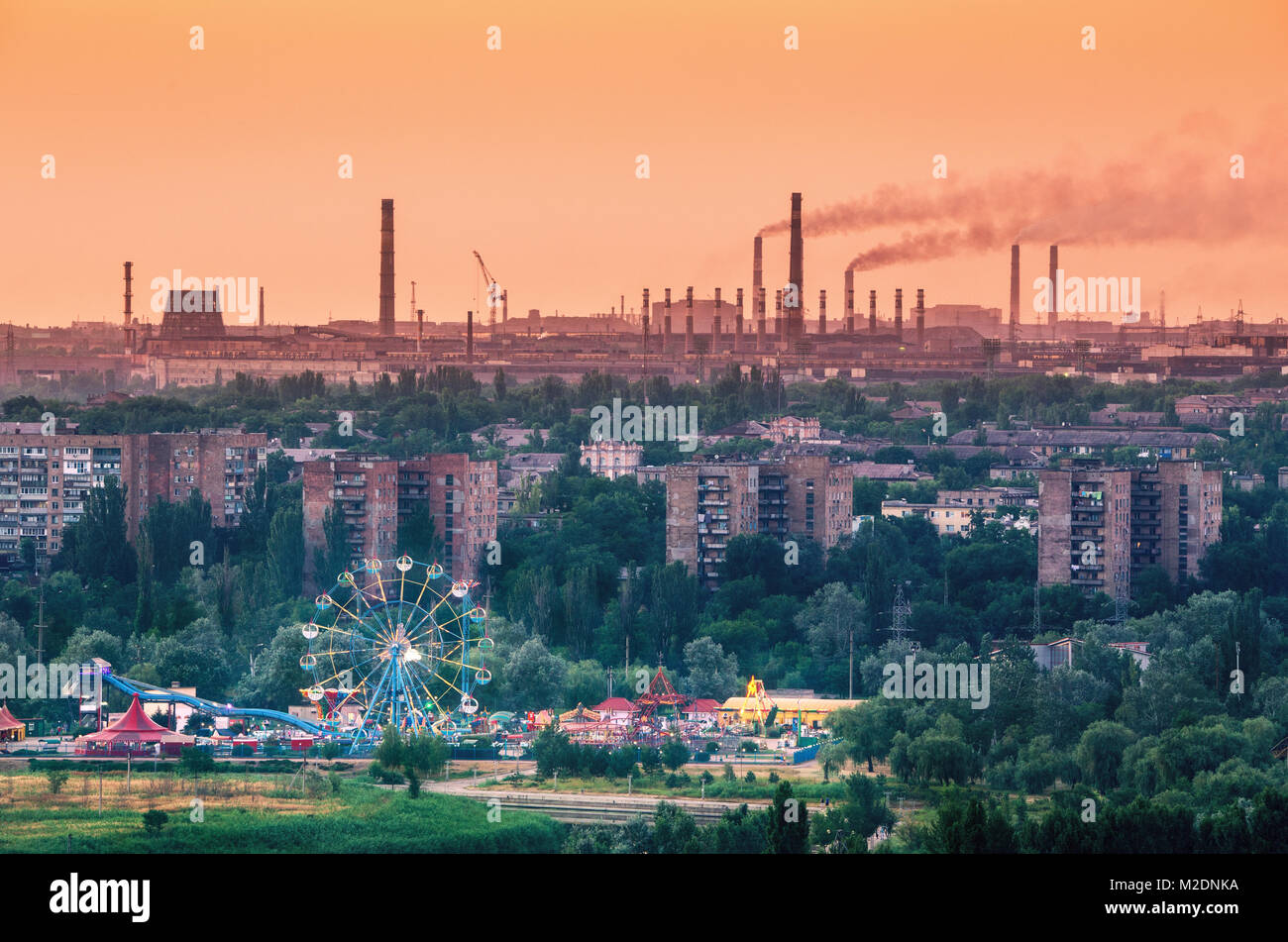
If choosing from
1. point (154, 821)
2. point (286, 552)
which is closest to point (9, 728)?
point (154, 821)

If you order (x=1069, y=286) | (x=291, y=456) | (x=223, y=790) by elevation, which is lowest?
(x=223, y=790)

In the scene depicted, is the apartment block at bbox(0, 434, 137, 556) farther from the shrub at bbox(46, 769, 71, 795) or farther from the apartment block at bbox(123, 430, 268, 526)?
the shrub at bbox(46, 769, 71, 795)

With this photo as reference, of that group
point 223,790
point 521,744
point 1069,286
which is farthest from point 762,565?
point 1069,286

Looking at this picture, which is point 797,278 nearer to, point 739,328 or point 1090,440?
point 739,328

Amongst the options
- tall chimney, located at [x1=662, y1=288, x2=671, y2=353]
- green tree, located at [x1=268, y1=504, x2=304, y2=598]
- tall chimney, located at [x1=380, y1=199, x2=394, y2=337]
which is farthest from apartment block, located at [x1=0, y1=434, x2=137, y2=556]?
tall chimney, located at [x1=662, y1=288, x2=671, y2=353]

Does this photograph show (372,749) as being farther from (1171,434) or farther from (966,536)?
(1171,434)

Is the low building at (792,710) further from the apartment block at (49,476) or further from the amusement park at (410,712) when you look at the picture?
the apartment block at (49,476)

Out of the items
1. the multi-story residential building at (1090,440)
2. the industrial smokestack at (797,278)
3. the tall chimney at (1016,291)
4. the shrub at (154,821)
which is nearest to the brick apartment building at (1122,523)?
the shrub at (154,821)
